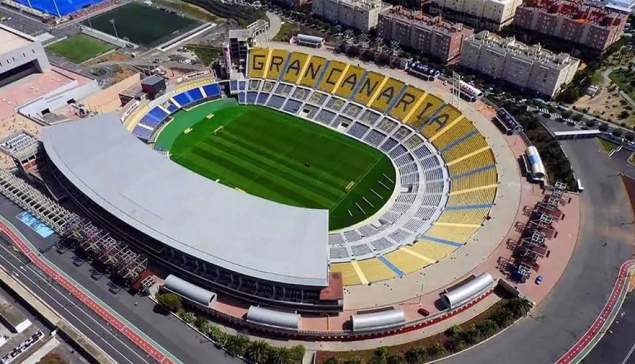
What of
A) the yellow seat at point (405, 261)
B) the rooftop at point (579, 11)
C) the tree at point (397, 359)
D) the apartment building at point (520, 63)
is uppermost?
the rooftop at point (579, 11)

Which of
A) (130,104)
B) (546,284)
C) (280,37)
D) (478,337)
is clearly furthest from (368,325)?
(280,37)

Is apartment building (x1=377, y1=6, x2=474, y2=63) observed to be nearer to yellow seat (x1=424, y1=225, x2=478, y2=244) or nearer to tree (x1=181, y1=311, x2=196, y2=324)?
yellow seat (x1=424, y1=225, x2=478, y2=244)

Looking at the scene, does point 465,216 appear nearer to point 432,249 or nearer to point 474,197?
point 474,197

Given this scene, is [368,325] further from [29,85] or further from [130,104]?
[29,85]

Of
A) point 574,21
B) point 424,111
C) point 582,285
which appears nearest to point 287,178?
point 424,111

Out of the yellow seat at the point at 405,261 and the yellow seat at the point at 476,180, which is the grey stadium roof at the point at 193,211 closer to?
the yellow seat at the point at 405,261

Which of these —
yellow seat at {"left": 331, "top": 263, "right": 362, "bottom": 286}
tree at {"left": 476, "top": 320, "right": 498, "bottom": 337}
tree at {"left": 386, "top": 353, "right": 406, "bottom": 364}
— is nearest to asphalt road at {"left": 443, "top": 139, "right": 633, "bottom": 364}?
tree at {"left": 476, "top": 320, "right": 498, "bottom": 337}

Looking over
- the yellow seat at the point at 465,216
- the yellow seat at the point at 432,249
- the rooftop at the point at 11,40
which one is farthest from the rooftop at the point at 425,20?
the rooftop at the point at 11,40
